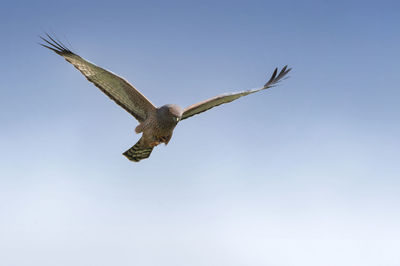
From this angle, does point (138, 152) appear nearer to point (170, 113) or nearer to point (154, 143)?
point (154, 143)

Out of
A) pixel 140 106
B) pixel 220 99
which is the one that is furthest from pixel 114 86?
pixel 220 99

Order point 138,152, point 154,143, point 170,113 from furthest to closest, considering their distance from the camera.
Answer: point 138,152 < point 154,143 < point 170,113

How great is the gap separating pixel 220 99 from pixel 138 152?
7.00 ft

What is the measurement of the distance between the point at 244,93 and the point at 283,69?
1.33 meters

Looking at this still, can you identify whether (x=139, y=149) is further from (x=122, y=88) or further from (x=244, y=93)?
(x=244, y=93)

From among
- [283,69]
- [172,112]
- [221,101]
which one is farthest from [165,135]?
[283,69]

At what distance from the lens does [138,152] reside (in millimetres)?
8531

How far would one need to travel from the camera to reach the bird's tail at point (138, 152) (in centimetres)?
838

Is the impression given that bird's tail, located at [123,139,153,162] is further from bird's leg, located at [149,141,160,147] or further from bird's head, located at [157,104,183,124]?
bird's head, located at [157,104,183,124]

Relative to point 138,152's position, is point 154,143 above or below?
below

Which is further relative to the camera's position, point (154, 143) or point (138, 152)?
point (138, 152)

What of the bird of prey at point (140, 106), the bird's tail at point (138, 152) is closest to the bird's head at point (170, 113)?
the bird of prey at point (140, 106)

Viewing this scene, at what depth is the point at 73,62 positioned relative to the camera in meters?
8.35

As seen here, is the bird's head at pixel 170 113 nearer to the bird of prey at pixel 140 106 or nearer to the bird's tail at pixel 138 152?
the bird of prey at pixel 140 106
